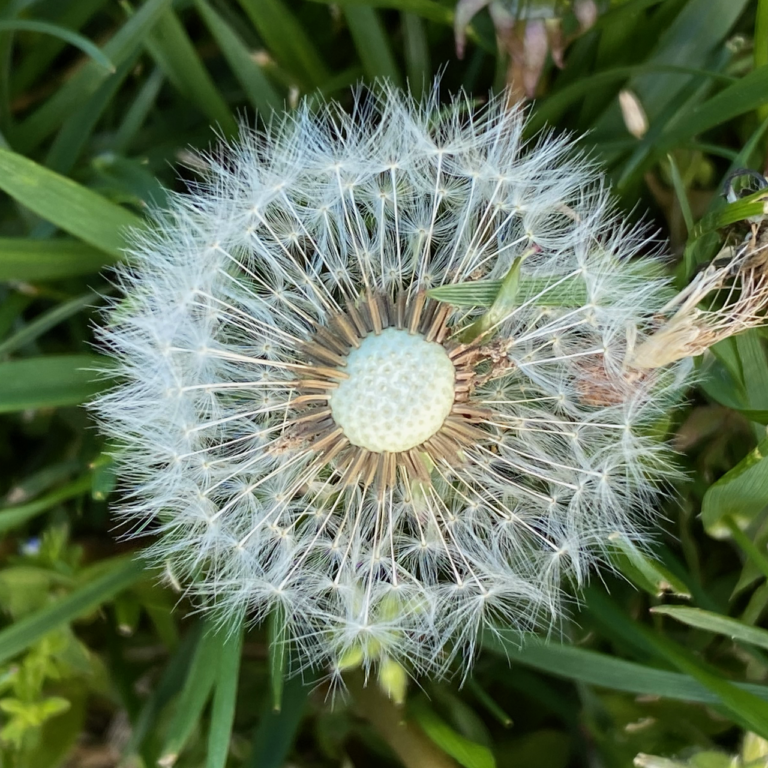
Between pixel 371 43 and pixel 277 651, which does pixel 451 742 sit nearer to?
pixel 277 651

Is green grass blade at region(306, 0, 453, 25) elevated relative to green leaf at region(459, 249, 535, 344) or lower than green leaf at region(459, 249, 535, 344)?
elevated

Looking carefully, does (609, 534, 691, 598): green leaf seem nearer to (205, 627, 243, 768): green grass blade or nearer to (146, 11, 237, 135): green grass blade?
(205, 627, 243, 768): green grass blade

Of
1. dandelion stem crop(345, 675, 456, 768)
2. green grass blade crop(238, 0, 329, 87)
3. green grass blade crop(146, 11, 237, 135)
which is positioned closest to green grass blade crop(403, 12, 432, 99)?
green grass blade crop(238, 0, 329, 87)

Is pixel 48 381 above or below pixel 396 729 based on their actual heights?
above

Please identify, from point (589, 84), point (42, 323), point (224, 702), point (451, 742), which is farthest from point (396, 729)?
point (589, 84)

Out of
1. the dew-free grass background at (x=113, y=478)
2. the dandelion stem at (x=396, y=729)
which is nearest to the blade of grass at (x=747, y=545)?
the dew-free grass background at (x=113, y=478)

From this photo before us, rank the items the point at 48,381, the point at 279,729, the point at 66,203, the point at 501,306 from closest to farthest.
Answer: the point at 501,306 → the point at 66,203 → the point at 48,381 → the point at 279,729

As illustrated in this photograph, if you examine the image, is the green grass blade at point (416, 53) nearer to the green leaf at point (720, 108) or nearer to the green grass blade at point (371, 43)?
the green grass blade at point (371, 43)
